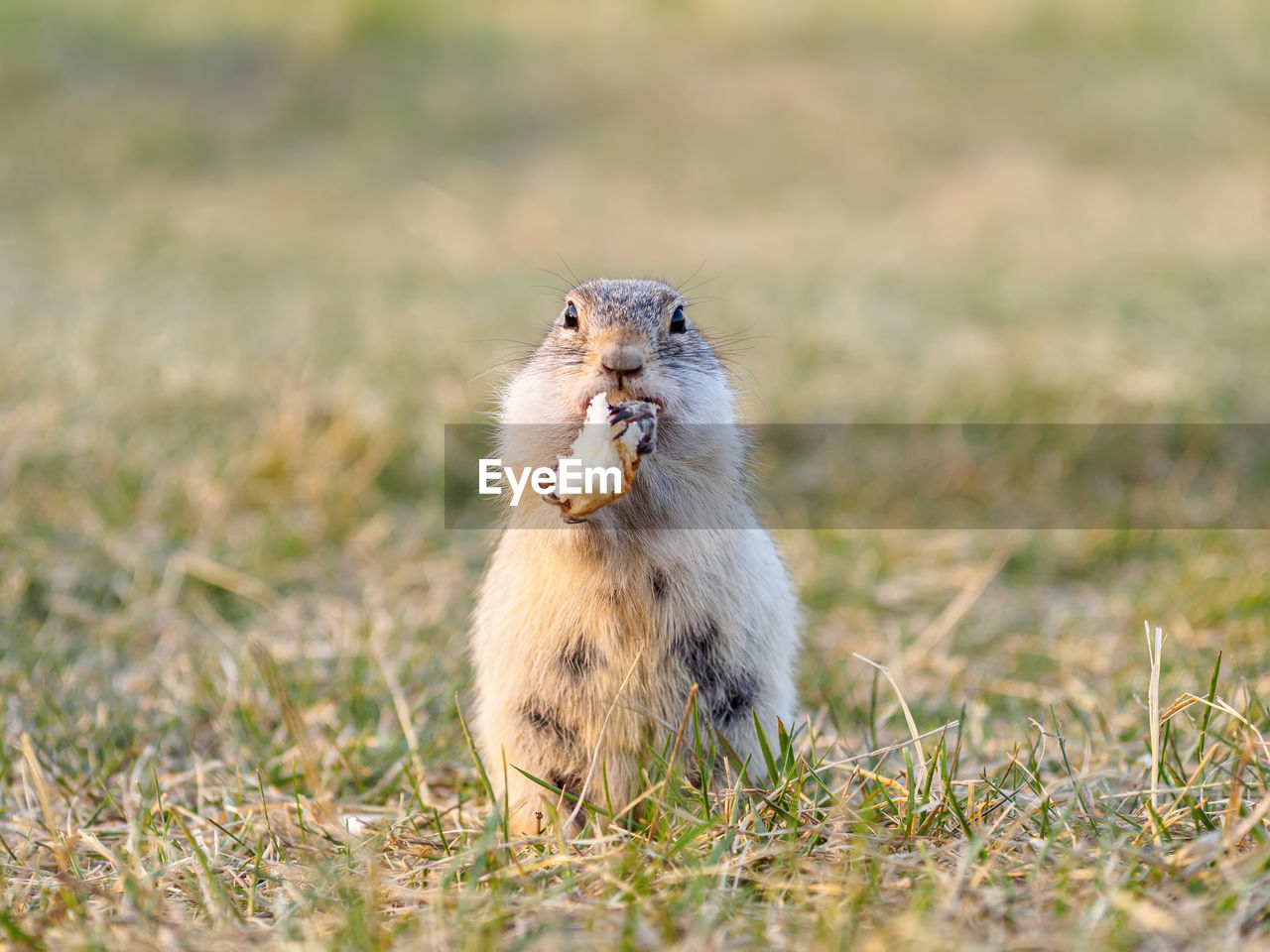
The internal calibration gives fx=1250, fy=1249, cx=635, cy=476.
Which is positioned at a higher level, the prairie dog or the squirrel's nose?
the squirrel's nose

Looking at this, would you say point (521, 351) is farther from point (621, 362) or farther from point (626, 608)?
point (626, 608)

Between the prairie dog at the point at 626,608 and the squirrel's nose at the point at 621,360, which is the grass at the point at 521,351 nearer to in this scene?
the prairie dog at the point at 626,608

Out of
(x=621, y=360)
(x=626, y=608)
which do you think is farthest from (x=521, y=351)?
(x=626, y=608)

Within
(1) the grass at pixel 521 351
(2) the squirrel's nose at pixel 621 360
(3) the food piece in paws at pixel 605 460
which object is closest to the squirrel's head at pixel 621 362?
(2) the squirrel's nose at pixel 621 360

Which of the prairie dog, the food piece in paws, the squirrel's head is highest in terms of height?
the squirrel's head

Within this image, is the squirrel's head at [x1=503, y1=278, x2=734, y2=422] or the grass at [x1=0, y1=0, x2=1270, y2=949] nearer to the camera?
the grass at [x1=0, y1=0, x2=1270, y2=949]

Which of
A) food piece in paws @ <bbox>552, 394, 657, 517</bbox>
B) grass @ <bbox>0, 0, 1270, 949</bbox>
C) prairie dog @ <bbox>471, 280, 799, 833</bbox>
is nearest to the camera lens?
grass @ <bbox>0, 0, 1270, 949</bbox>

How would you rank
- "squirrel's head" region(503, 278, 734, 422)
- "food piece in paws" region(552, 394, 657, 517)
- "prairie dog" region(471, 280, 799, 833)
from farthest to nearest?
1. "squirrel's head" region(503, 278, 734, 422)
2. "prairie dog" region(471, 280, 799, 833)
3. "food piece in paws" region(552, 394, 657, 517)

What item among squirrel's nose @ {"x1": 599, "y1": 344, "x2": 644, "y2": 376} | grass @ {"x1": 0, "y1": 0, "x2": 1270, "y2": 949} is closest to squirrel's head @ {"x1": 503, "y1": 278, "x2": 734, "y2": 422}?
squirrel's nose @ {"x1": 599, "y1": 344, "x2": 644, "y2": 376}

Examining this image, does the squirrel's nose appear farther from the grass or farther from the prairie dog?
the grass
